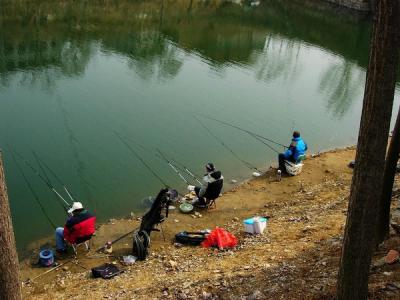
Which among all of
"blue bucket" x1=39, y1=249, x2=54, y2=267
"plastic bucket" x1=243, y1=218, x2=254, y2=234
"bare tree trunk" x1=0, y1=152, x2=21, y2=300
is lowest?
"blue bucket" x1=39, y1=249, x2=54, y2=267

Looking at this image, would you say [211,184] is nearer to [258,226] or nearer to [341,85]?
[258,226]

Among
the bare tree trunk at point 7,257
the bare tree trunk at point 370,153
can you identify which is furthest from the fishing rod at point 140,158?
the bare tree trunk at point 370,153

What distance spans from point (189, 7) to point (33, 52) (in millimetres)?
24135

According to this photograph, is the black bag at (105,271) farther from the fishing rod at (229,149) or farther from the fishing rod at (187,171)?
the fishing rod at (229,149)

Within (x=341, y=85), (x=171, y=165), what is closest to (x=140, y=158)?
(x=171, y=165)

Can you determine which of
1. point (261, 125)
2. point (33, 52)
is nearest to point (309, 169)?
point (261, 125)

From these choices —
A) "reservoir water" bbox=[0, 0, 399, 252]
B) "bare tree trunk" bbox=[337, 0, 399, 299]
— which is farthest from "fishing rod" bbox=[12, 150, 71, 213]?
"bare tree trunk" bbox=[337, 0, 399, 299]

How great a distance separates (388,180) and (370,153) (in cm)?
266

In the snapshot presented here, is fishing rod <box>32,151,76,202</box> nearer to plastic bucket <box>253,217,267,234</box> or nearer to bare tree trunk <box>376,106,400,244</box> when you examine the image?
plastic bucket <box>253,217,267,234</box>

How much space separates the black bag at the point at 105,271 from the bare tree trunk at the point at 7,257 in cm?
390

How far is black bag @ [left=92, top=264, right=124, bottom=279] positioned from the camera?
31.2 feet

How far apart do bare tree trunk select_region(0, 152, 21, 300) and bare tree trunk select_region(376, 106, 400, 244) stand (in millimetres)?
5432

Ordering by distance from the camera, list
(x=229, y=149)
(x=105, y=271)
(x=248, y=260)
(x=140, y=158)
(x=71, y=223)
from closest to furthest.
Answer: (x=248, y=260) → (x=105, y=271) → (x=71, y=223) → (x=140, y=158) → (x=229, y=149)

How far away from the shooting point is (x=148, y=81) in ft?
86.2
